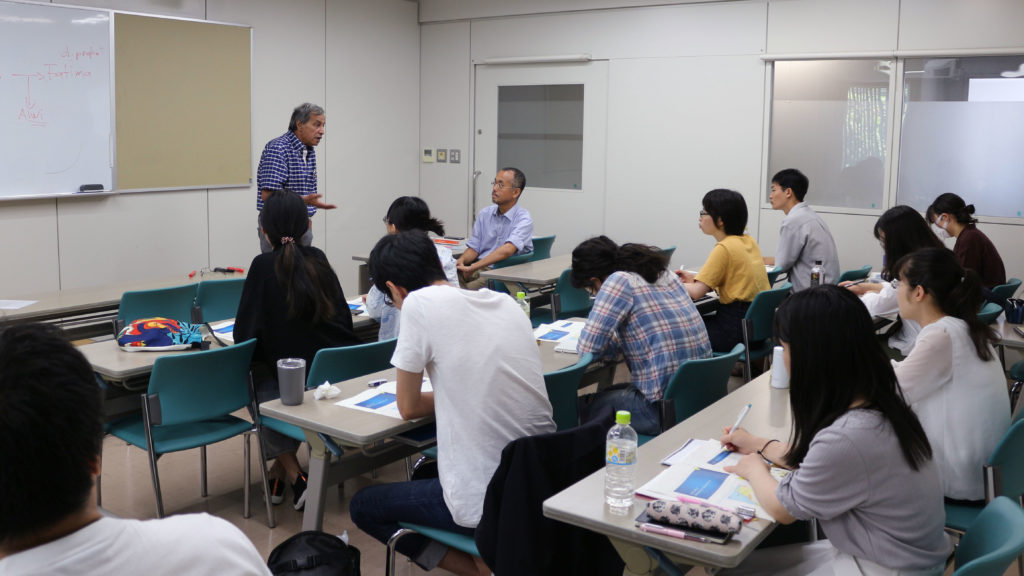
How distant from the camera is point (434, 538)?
253 centimetres

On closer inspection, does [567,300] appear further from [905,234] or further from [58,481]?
[58,481]

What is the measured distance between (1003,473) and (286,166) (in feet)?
15.6

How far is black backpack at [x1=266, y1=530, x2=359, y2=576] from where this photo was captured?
2.43m

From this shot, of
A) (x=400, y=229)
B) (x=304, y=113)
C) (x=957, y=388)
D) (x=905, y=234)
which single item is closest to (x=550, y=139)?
(x=304, y=113)

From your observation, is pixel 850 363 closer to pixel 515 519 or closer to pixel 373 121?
pixel 515 519

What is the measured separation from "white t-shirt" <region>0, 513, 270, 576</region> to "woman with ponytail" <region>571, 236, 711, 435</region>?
2.17m

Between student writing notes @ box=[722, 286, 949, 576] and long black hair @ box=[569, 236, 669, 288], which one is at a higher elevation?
long black hair @ box=[569, 236, 669, 288]

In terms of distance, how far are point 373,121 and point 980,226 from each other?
17.3 ft

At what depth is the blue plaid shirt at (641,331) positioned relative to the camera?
130 inches

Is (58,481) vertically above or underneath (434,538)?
above

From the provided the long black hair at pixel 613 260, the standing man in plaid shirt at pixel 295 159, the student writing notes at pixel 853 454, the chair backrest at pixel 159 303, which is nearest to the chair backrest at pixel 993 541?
the student writing notes at pixel 853 454

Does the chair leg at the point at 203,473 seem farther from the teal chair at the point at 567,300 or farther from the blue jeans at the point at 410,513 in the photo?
the teal chair at the point at 567,300

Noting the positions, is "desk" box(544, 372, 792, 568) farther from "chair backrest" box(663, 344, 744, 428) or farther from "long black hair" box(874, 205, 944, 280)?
"long black hair" box(874, 205, 944, 280)

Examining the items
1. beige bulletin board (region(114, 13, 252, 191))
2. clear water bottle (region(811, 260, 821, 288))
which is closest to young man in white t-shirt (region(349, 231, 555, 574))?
clear water bottle (region(811, 260, 821, 288))
